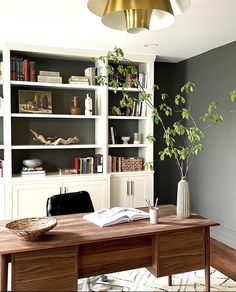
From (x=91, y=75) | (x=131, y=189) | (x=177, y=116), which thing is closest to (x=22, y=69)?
(x=91, y=75)

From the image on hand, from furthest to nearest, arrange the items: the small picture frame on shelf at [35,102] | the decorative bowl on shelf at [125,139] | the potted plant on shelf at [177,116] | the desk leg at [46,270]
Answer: the decorative bowl on shelf at [125,139]
the small picture frame on shelf at [35,102]
the potted plant on shelf at [177,116]
the desk leg at [46,270]

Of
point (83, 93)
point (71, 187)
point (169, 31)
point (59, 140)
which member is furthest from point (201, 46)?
point (71, 187)

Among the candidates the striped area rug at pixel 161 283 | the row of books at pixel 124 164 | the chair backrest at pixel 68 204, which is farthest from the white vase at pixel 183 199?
the row of books at pixel 124 164

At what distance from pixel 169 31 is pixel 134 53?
95 cm

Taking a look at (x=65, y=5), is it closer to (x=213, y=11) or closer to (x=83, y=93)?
(x=213, y=11)

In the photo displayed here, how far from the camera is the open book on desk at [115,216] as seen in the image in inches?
90.0

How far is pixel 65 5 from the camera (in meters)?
2.53

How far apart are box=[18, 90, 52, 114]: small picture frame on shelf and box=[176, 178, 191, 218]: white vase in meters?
2.20

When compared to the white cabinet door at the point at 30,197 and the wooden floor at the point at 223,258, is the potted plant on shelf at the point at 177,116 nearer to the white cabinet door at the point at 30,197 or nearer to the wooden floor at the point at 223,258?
the wooden floor at the point at 223,258

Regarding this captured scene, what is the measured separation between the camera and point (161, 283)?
9.21 ft

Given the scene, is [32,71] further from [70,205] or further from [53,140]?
[70,205]

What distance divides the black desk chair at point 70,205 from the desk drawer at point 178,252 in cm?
78

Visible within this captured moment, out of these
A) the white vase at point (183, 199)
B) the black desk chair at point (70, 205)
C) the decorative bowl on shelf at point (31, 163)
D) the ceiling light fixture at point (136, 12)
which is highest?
the ceiling light fixture at point (136, 12)

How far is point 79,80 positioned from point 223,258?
8.76 feet
